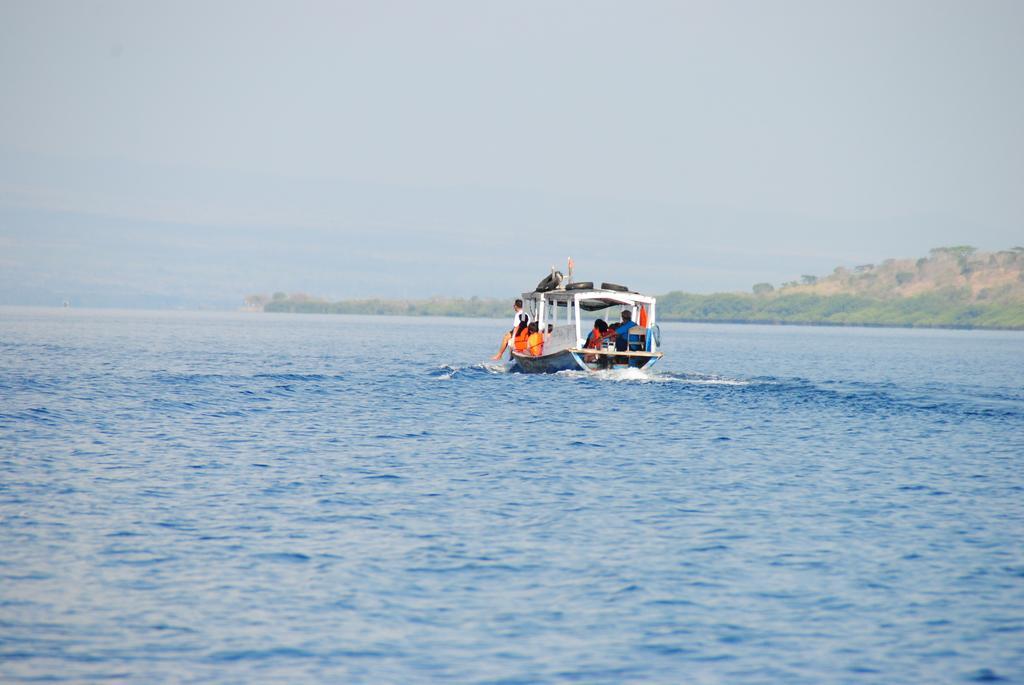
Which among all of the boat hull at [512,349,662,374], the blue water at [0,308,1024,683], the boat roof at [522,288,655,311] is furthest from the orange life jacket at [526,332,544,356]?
the blue water at [0,308,1024,683]

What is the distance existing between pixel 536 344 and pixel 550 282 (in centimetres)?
257

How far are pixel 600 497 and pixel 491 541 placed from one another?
4.13 meters

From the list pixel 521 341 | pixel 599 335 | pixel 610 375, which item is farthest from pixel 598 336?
pixel 521 341

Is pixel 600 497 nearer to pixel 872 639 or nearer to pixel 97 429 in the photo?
pixel 872 639

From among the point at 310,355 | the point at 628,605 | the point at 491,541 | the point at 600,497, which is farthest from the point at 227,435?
→ the point at 310,355

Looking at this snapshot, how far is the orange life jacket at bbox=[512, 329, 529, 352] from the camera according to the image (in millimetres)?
46438

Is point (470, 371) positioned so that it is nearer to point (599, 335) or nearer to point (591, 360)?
point (599, 335)

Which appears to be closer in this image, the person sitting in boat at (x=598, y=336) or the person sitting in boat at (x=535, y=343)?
the person sitting in boat at (x=598, y=336)

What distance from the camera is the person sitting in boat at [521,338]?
46453 mm

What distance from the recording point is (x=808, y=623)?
1208cm

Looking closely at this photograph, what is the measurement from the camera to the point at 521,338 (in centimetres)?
4672

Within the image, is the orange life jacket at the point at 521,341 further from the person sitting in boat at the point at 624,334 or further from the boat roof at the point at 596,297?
the person sitting in boat at the point at 624,334

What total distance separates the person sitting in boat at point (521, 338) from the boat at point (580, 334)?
0.88 ft

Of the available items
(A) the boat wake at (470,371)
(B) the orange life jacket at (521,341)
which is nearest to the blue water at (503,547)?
(B) the orange life jacket at (521,341)
